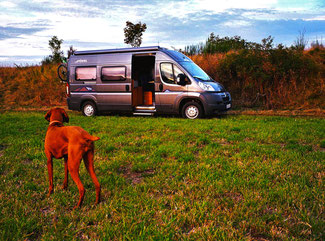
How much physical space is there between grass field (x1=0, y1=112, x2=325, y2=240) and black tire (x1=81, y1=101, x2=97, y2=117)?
18.7 feet

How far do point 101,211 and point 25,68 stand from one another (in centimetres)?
2480

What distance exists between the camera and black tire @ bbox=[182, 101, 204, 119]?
10066 mm

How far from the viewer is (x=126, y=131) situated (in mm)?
7652

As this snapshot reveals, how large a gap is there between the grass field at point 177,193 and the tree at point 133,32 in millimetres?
16837

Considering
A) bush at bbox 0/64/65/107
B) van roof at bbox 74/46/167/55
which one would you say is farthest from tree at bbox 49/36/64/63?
van roof at bbox 74/46/167/55

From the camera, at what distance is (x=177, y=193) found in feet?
11.2

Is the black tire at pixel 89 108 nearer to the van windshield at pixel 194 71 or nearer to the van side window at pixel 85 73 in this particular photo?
the van side window at pixel 85 73

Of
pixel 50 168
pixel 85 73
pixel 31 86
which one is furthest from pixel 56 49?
pixel 50 168

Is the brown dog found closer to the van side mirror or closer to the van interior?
the van side mirror

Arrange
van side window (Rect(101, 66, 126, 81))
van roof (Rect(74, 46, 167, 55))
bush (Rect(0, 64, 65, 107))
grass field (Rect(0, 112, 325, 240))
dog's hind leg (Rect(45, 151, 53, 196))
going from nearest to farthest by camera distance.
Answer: grass field (Rect(0, 112, 325, 240)), dog's hind leg (Rect(45, 151, 53, 196)), van roof (Rect(74, 46, 167, 55)), van side window (Rect(101, 66, 126, 81)), bush (Rect(0, 64, 65, 107))

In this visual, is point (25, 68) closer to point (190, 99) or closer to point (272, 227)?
point (190, 99)

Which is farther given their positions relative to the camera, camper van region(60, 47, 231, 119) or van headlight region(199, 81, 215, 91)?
camper van region(60, 47, 231, 119)

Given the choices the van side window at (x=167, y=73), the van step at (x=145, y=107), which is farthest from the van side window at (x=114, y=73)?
the van side window at (x=167, y=73)

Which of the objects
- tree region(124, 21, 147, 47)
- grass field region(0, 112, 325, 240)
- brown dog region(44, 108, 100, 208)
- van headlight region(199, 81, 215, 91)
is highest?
tree region(124, 21, 147, 47)
